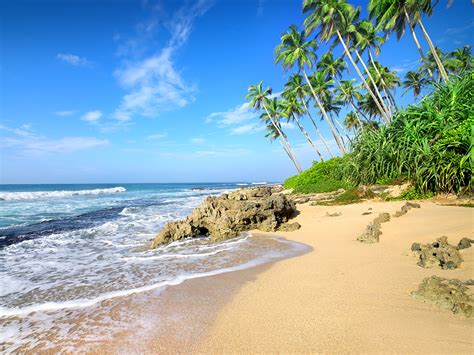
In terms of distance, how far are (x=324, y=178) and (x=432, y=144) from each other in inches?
381

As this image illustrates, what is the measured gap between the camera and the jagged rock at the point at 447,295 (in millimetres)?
2449

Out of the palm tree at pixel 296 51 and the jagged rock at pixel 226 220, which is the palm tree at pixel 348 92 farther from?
the jagged rock at pixel 226 220

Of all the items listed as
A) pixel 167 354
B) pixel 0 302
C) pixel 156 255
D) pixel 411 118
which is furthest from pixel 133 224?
pixel 411 118

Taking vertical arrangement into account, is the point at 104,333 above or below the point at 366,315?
below

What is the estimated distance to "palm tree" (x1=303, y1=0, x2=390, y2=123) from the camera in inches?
835

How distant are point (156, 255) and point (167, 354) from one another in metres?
3.88

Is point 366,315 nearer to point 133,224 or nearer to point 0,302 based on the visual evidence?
point 0,302

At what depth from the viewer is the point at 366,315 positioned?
2570 millimetres

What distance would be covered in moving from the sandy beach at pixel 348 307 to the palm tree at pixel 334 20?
2036 cm

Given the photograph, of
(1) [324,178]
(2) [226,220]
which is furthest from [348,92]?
(2) [226,220]

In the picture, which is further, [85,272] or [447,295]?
[85,272]

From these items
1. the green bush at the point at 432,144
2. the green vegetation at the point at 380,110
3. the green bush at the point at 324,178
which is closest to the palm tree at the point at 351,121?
the green vegetation at the point at 380,110

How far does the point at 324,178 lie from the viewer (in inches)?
725

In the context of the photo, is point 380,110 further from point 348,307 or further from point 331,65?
point 348,307
